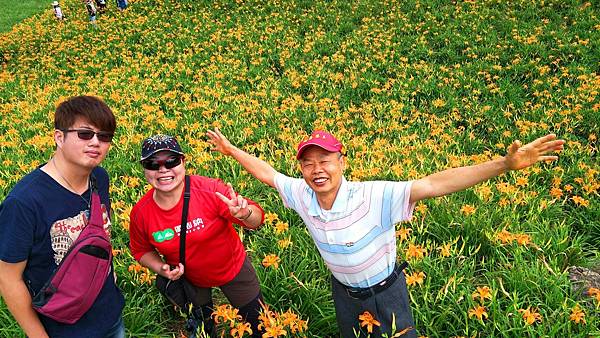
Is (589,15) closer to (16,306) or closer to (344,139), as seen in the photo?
(344,139)

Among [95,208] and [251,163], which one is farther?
[251,163]

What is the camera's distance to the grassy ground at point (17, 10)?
15.3m

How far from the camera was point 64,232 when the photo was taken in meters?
1.59

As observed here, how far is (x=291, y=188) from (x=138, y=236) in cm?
83

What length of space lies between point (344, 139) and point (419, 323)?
294 centimetres

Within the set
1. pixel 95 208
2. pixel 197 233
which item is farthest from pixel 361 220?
pixel 95 208

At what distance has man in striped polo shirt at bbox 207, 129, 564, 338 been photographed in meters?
1.67

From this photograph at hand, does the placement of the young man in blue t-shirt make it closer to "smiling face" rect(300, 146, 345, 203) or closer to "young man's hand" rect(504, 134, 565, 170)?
"smiling face" rect(300, 146, 345, 203)

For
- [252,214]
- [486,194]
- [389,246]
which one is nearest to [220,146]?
[252,214]

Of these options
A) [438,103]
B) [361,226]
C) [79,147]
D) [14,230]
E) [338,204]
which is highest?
[79,147]

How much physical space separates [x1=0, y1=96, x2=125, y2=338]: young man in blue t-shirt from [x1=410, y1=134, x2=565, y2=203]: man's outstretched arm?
1400 millimetres

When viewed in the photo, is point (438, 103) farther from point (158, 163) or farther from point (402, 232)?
point (158, 163)

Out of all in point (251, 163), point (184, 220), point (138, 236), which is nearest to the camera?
point (184, 220)

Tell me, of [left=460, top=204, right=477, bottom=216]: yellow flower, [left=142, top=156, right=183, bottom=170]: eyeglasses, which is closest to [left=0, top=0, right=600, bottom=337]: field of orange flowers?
[left=460, top=204, right=477, bottom=216]: yellow flower
